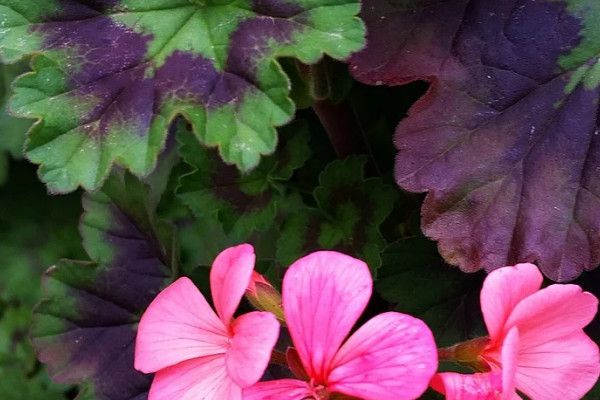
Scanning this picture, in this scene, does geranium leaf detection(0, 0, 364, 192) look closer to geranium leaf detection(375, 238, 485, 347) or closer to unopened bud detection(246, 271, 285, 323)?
unopened bud detection(246, 271, 285, 323)

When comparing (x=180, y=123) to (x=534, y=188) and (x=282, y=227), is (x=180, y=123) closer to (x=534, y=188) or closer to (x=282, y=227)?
(x=282, y=227)

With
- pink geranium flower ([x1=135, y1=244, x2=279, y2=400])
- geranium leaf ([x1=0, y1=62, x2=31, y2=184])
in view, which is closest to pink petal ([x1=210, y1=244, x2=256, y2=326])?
pink geranium flower ([x1=135, y1=244, x2=279, y2=400])

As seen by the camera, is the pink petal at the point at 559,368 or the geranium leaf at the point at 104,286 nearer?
the pink petal at the point at 559,368

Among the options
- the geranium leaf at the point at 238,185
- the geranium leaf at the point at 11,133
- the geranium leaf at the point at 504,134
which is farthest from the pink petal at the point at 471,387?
the geranium leaf at the point at 11,133

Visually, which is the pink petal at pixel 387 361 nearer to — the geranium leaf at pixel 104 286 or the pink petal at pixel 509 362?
the pink petal at pixel 509 362

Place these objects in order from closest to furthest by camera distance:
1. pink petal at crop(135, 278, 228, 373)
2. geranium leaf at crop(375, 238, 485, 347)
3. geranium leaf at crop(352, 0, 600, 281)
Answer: pink petal at crop(135, 278, 228, 373), geranium leaf at crop(352, 0, 600, 281), geranium leaf at crop(375, 238, 485, 347)

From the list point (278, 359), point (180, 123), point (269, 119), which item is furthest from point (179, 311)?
point (180, 123)
